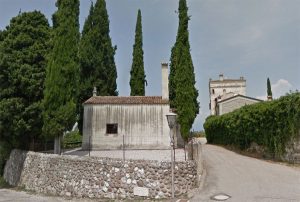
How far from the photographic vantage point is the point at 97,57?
116 feet

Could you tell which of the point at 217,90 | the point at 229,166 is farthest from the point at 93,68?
the point at 217,90

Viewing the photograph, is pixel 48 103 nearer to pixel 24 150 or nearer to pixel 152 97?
pixel 24 150

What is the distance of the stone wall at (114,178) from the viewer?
12.9 meters

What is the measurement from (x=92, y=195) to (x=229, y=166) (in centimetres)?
793

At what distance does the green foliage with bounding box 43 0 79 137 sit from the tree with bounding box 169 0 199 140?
1090 centimetres

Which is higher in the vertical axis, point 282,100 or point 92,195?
point 282,100

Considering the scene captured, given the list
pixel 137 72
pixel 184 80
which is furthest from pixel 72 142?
pixel 184 80

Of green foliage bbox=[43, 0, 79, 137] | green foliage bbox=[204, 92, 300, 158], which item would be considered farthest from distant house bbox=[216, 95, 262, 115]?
green foliage bbox=[43, 0, 79, 137]

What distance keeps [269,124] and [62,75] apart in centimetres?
1325

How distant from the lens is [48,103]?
1884 centimetres

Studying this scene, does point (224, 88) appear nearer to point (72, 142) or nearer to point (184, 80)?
point (184, 80)

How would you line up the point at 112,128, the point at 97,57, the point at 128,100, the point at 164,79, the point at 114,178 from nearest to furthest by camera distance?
the point at 114,178, the point at 112,128, the point at 128,100, the point at 164,79, the point at 97,57

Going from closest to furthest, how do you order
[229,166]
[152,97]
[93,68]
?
1. [229,166]
2. [152,97]
3. [93,68]

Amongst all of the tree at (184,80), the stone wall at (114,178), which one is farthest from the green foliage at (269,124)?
the stone wall at (114,178)
